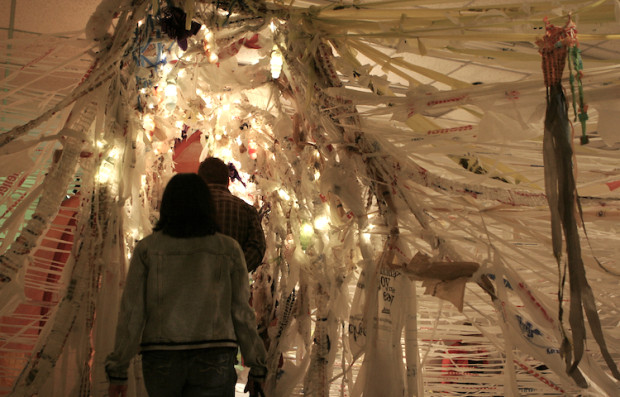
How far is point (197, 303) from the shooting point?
4.66 feet

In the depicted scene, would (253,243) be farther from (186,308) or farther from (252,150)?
(252,150)

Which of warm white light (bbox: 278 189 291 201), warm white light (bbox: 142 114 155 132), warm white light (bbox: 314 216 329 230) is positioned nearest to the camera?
warm white light (bbox: 314 216 329 230)

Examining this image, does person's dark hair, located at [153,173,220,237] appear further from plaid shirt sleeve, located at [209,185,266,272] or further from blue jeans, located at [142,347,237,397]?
plaid shirt sleeve, located at [209,185,266,272]

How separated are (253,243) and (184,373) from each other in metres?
0.75

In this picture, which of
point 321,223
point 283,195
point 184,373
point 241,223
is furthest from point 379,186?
point 283,195

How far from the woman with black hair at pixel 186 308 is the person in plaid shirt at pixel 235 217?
47 cm

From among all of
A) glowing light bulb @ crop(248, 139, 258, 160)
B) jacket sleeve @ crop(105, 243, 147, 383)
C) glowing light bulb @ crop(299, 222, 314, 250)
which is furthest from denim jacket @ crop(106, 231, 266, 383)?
glowing light bulb @ crop(248, 139, 258, 160)

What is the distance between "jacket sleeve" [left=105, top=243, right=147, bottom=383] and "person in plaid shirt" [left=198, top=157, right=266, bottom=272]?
0.58 m

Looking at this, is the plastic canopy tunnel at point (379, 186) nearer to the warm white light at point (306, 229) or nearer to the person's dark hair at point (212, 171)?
the warm white light at point (306, 229)

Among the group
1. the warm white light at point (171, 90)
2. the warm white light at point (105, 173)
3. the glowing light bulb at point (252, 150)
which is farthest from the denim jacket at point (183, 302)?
the glowing light bulb at point (252, 150)

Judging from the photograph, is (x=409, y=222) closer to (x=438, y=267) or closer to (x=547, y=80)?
(x=438, y=267)

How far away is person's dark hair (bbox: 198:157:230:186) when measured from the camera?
2.07 m

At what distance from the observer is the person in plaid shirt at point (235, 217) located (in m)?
2.00

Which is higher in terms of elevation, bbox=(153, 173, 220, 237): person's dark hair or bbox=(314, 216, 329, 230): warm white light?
bbox=(314, 216, 329, 230): warm white light
